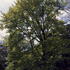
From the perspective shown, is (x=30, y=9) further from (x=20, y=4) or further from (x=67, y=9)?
(x=67, y=9)

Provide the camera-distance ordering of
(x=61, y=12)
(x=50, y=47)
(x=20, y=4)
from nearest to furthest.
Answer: (x=50, y=47), (x=20, y=4), (x=61, y=12)

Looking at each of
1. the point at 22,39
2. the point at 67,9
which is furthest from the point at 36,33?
the point at 67,9

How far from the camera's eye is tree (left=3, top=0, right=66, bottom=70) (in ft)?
54.6

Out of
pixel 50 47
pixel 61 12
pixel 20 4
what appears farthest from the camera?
pixel 61 12

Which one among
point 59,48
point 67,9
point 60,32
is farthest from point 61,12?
point 59,48

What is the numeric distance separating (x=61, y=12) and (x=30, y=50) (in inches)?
180

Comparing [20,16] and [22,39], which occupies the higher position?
[20,16]

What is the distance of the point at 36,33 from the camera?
1739 cm

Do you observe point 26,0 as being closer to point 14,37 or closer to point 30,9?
point 30,9

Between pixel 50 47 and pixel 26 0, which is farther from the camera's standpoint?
pixel 26 0

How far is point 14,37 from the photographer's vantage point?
17.1 metres

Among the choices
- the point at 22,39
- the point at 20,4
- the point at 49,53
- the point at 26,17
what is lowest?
the point at 49,53

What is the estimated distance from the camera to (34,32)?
17.3 meters

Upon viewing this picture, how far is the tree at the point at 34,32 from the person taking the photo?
16.6 meters
